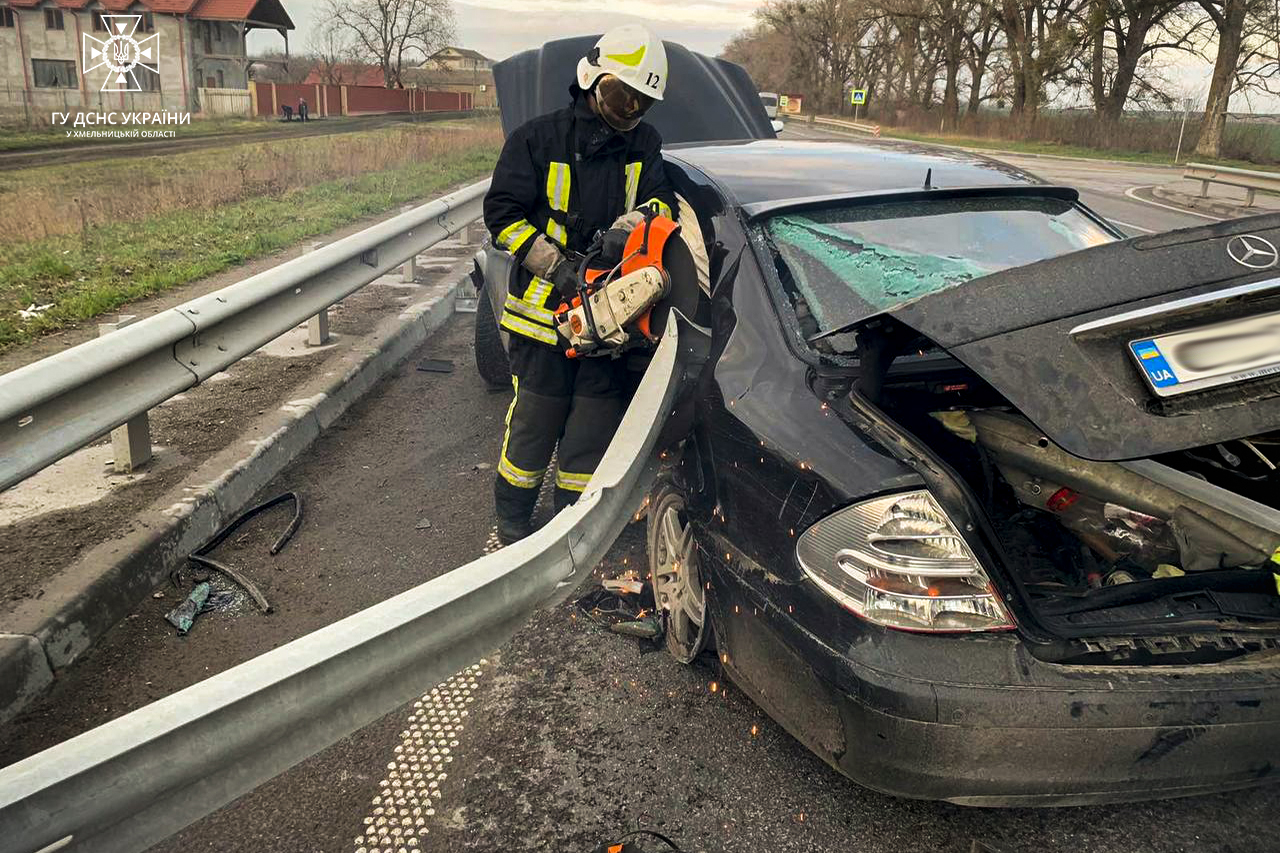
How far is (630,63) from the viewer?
3.35 metres

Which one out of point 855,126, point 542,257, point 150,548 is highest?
point 855,126

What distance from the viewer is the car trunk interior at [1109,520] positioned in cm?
210

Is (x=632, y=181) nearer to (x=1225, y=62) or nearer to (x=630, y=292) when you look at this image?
(x=630, y=292)

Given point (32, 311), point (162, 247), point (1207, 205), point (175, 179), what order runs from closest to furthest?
point (32, 311) < point (162, 247) < point (1207, 205) < point (175, 179)

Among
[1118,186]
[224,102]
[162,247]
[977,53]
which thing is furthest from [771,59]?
[162,247]

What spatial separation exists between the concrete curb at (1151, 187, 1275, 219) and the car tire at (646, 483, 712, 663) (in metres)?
14.2

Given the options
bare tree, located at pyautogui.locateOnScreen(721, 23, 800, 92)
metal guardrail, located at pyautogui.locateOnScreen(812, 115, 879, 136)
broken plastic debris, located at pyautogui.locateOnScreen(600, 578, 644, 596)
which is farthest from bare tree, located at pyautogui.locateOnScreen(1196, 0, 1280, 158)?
bare tree, located at pyautogui.locateOnScreen(721, 23, 800, 92)

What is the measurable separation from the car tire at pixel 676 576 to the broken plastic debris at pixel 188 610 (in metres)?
1.58

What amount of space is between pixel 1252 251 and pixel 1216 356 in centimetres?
36

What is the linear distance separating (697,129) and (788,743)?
17.0 feet

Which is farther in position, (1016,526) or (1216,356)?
(1016,526)

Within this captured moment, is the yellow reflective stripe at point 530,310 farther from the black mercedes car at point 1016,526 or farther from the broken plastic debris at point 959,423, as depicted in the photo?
the broken plastic debris at point 959,423

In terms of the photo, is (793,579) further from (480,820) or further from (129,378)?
(129,378)

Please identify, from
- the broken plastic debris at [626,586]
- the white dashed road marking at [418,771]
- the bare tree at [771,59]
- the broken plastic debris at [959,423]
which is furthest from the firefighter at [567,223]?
the bare tree at [771,59]
